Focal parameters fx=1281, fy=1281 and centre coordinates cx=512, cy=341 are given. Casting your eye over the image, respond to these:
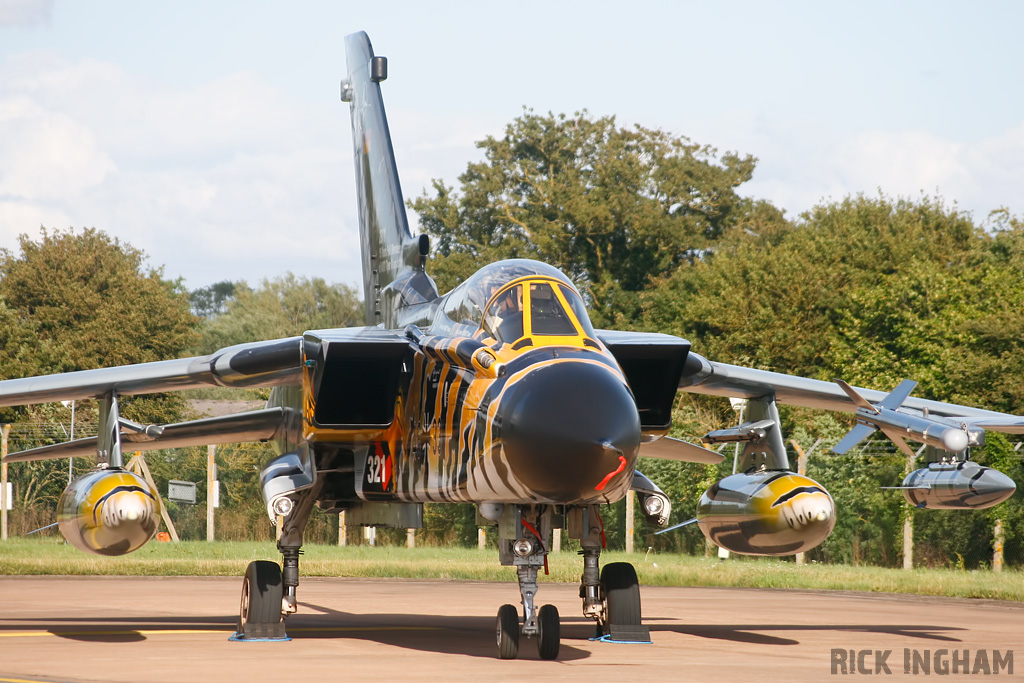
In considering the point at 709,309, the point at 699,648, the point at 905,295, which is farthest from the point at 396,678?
the point at 709,309

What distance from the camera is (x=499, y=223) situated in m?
51.2

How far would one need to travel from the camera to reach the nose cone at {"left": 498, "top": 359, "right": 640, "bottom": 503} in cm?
915

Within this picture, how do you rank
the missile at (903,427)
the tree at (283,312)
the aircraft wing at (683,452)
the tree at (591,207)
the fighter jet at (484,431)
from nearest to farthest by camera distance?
the fighter jet at (484,431) → the missile at (903,427) → the aircraft wing at (683,452) → the tree at (591,207) → the tree at (283,312)

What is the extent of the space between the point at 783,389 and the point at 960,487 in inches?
92.7

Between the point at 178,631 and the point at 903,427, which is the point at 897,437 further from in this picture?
the point at 178,631

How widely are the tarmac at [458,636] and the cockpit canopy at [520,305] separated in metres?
2.67

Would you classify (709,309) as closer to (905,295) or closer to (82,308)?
(905,295)

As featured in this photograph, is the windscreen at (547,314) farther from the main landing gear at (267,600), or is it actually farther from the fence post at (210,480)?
Answer: the fence post at (210,480)

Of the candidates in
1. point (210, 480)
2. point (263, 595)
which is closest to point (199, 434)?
point (263, 595)

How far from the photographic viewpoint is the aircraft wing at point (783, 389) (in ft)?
44.4

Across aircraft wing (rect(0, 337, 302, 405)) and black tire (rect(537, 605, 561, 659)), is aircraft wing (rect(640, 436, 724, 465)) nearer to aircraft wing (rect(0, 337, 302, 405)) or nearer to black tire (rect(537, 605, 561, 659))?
aircraft wing (rect(0, 337, 302, 405))

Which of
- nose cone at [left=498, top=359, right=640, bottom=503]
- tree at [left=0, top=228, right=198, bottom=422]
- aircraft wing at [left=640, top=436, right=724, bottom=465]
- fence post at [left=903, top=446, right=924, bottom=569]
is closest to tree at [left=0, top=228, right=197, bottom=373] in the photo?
tree at [left=0, top=228, right=198, bottom=422]

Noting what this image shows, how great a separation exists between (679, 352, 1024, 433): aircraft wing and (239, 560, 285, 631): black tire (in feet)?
15.2

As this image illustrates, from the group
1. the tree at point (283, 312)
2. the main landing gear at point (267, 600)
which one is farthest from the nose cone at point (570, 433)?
the tree at point (283, 312)
